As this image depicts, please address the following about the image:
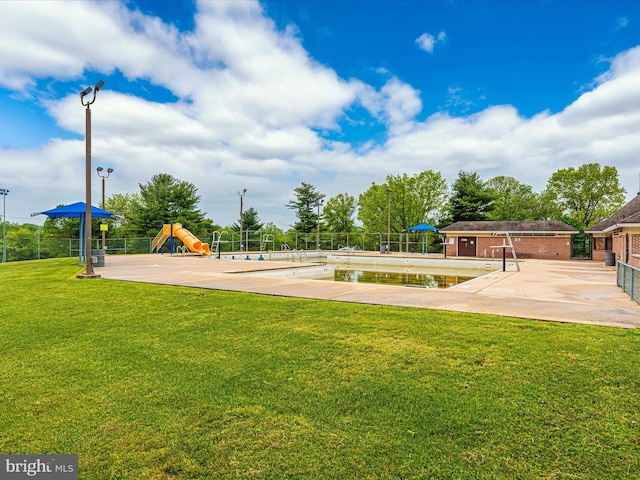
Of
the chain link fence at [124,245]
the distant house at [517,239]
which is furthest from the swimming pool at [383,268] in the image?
the chain link fence at [124,245]

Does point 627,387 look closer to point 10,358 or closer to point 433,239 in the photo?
point 10,358

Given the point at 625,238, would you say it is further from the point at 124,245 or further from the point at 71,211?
the point at 124,245

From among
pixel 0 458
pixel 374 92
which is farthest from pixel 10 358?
pixel 374 92

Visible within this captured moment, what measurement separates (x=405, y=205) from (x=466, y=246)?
17.6 metres

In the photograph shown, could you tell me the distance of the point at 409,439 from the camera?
2.38 metres

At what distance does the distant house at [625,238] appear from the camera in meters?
13.5

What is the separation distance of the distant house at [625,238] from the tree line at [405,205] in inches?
383

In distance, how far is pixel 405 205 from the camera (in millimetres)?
44438

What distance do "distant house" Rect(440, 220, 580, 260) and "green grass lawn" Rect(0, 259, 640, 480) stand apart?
68.1 ft

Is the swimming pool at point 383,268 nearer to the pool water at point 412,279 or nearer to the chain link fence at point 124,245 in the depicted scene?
the pool water at point 412,279

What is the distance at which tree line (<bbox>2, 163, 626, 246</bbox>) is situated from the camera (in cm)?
3553

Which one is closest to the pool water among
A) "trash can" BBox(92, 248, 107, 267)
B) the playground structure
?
"trash can" BBox(92, 248, 107, 267)

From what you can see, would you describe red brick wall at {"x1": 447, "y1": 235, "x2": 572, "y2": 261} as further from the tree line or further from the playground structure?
the playground structure

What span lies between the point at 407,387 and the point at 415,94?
2152 centimetres
